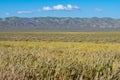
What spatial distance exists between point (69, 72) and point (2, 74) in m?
1.86

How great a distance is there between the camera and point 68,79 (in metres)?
6.83

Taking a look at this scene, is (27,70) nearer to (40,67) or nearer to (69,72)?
(40,67)

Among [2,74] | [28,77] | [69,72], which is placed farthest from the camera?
[69,72]

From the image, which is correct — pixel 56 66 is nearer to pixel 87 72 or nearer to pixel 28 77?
pixel 87 72

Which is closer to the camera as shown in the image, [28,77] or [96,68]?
[28,77]

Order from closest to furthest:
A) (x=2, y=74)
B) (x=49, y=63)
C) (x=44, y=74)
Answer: (x=2, y=74) → (x=44, y=74) → (x=49, y=63)

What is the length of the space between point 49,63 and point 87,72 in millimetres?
867

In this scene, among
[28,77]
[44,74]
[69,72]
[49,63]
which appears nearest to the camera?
[28,77]

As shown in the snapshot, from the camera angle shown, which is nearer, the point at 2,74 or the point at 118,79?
the point at 2,74

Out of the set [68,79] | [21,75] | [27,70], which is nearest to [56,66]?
[68,79]

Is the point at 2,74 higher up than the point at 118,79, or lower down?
higher up

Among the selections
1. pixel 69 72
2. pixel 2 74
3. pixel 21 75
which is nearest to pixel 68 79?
pixel 69 72

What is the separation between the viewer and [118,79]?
685cm

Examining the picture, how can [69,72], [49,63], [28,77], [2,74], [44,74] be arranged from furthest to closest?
1. [49,63]
2. [69,72]
3. [44,74]
4. [28,77]
5. [2,74]
